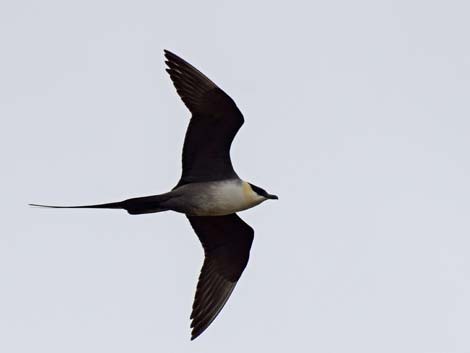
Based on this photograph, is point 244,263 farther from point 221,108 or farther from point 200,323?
point 221,108

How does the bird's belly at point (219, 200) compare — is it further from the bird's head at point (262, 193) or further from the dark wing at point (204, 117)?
the dark wing at point (204, 117)

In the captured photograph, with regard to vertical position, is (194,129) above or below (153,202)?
above

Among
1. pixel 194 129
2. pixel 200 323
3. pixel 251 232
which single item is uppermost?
pixel 194 129

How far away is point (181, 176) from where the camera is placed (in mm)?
14891

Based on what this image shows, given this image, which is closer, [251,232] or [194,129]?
[194,129]

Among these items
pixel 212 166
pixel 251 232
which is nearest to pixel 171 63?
pixel 212 166

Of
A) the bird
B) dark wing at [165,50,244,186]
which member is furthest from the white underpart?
dark wing at [165,50,244,186]

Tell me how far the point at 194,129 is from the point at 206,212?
118 centimetres

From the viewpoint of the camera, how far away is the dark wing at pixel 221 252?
15539 mm

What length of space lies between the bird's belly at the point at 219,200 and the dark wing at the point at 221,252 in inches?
25.0

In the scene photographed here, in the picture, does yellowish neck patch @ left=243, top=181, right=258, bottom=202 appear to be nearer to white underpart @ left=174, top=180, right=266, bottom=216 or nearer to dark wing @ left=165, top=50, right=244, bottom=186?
white underpart @ left=174, top=180, right=266, bottom=216

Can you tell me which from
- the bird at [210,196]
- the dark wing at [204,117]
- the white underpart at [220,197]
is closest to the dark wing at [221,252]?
the bird at [210,196]

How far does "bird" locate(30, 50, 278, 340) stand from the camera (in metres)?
14.3

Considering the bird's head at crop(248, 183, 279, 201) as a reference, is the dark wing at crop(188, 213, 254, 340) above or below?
below
